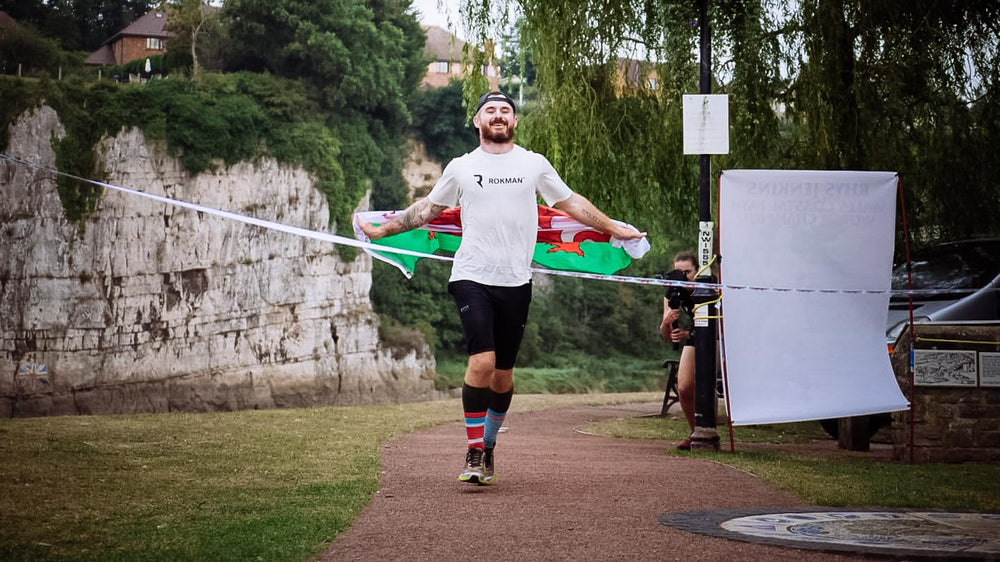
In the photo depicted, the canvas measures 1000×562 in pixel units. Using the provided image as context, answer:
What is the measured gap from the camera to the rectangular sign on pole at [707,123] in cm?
973

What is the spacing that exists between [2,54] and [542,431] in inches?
1499

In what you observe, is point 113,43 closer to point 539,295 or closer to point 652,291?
point 539,295

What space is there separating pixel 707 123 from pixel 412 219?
Answer: 3509 mm

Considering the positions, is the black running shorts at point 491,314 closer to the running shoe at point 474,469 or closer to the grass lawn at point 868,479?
the running shoe at point 474,469

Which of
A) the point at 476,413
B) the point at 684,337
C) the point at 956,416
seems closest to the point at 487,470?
the point at 476,413

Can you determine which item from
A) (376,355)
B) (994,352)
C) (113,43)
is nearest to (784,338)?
(994,352)

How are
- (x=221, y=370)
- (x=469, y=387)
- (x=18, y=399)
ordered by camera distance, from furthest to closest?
(x=221, y=370) < (x=18, y=399) < (x=469, y=387)

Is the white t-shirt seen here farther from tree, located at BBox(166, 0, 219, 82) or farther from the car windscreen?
tree, located at BBox(166, 0, 219, 82)

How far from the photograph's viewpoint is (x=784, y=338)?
8688 mm

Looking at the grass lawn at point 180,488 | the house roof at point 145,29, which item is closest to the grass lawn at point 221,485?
the grass lawn at point 180,488

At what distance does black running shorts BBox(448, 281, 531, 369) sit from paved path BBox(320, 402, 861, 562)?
85 centimetres

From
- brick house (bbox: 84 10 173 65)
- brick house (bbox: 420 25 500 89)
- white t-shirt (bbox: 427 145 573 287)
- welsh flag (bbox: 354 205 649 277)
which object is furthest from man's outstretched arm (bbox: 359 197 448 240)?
brick house (bbox: 420 25 500 89)

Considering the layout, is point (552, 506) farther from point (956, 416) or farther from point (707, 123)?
point (707, 123)

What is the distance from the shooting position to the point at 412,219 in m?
7.30
